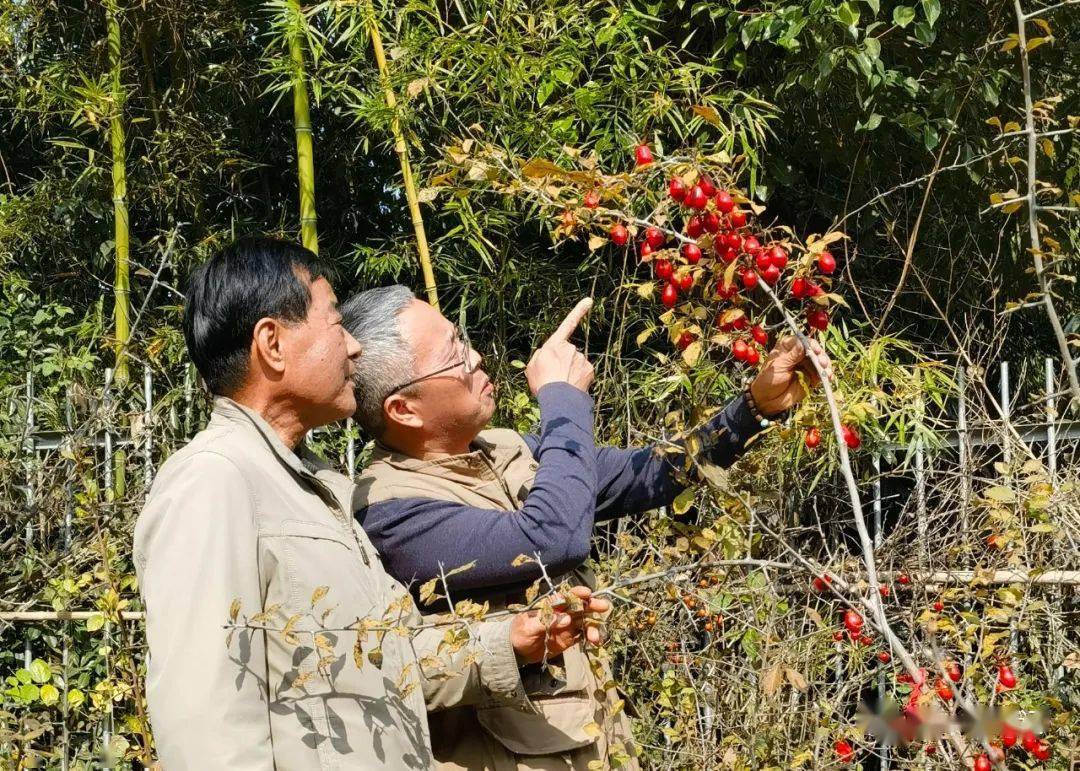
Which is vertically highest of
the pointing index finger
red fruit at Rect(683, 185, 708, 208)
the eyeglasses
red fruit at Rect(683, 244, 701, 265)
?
red fruit at Rect(683, 185, 708, 208)

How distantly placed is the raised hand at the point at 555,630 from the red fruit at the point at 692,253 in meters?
0.58

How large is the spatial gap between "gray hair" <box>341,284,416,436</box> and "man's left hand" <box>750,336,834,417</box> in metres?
0.61

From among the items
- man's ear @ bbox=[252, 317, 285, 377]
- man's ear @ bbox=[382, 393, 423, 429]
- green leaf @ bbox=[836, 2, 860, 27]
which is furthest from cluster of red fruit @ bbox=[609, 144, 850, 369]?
green leaf @ bbox=[836, 2, 860, 27]

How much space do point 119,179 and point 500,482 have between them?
2441 millimetres

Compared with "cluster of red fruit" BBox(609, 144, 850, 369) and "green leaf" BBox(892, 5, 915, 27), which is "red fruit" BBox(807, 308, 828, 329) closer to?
"cluster of red fruit" BBox(609, 144, 850, 369)

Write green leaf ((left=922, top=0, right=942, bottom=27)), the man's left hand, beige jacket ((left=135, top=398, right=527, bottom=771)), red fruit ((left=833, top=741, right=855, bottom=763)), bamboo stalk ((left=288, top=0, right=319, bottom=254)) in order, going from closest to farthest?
beige jacket ((left=135, top=398, right=527, bottom=771))
the man's left hand
red fruit ((left=833, top=741, right=855, bottom=763))
green leaf ((left=922, top=0, right=942, bottom=27))
bamboo stalk ((left=288, top=0, right=319, bottom=254))

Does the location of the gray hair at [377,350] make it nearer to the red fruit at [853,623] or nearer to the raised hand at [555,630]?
the raised hand at [555,630]

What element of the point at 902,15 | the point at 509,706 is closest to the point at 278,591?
the point at 509,706

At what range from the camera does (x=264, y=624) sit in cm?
135

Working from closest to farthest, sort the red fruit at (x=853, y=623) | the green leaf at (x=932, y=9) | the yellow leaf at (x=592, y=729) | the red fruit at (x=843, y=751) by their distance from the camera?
the yellow leaf at (x=592, y=729) < the red fruit at (x=843, y=751) < the red fruit at (x=853, y=623) < the green leaf at (x=932, y=9)

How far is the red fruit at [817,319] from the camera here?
6.11 feet

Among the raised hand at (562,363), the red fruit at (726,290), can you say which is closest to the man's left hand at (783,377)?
the red fruit at (726,290)

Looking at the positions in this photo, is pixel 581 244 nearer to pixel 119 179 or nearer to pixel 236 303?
pixel 119 179

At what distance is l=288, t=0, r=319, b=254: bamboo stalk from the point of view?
3270mm
